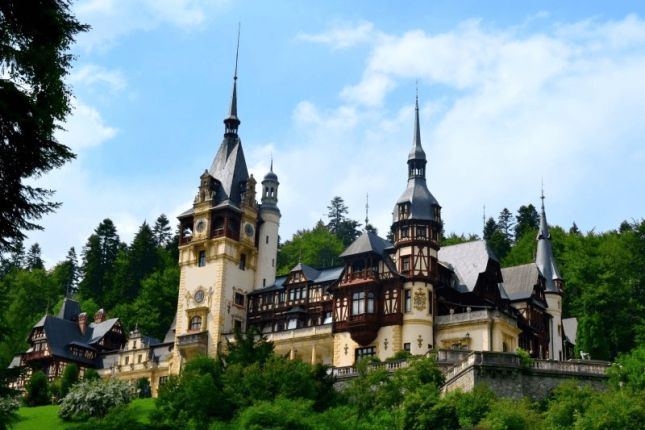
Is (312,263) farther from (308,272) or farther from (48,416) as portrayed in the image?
(48,416)

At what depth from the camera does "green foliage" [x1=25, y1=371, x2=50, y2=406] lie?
67.5 metres

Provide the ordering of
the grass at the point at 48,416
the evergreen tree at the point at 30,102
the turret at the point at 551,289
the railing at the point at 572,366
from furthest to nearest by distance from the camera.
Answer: the turret at the point at 551,289 → the grass at the point at 48,416 → the railing at the point at 572,366 → the evergreen tree at the point at 30,102

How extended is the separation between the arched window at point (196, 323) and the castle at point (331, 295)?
0.23 ft

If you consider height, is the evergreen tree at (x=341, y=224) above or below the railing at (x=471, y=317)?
above

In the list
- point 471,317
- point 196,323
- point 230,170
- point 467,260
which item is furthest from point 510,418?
point 230,170

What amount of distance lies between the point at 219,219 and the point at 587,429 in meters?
38.4

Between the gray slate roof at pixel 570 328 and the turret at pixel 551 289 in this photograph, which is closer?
the turret at pixel 551 289

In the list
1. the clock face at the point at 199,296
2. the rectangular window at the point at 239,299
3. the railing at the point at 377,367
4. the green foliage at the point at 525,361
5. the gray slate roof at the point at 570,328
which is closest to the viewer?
the green foliage at the point at 525,361

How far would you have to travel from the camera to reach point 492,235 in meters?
96.0

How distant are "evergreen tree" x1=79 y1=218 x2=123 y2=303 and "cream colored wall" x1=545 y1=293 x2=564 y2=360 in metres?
48.3

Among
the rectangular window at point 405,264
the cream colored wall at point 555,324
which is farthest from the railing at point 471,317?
the cream colored wall at point 555,324

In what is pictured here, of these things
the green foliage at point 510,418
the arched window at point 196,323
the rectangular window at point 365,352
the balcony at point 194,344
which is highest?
the arched window at point 196,323

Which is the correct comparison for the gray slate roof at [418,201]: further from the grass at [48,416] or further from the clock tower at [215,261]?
the grass at [48,416]

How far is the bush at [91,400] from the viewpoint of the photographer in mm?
57750
